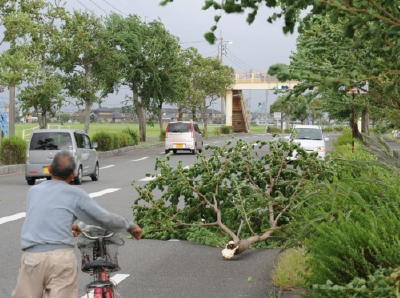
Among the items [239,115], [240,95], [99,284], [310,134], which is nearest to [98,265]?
[99,284]

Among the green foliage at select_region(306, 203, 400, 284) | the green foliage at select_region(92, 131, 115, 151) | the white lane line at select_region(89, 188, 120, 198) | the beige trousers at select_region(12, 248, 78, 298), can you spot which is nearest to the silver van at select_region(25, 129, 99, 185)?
the white lane line at select_region(89, 188, 120, 198)

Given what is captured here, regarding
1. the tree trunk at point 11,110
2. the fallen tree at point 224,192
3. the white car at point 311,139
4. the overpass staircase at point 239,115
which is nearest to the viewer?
the fallen tree at point 224,192

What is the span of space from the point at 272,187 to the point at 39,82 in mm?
26538

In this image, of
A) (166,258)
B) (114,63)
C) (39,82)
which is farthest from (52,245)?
(114,63)

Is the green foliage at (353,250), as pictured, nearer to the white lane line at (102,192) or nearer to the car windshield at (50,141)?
the white lane line at (102,192)

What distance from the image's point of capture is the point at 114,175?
25.8 meters

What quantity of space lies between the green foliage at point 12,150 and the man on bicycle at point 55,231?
80.9 feet

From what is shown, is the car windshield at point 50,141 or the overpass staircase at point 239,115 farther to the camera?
the overpass staircase at point 239,115

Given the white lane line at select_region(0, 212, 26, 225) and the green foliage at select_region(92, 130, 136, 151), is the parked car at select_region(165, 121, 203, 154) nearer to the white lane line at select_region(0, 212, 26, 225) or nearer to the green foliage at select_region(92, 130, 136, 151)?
the green foliage at select_region(92, 130, 136, 151)

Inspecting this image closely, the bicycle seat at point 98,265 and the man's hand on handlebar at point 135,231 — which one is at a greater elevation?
the man's hand on handlebar at point 135,231

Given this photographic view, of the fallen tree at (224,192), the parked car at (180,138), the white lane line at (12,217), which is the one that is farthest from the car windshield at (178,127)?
the fallen tree at (224,192)

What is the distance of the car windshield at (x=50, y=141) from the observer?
72.8ft

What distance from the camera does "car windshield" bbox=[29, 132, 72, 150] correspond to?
72.8ft

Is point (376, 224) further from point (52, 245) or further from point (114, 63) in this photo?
point (114, 63)
